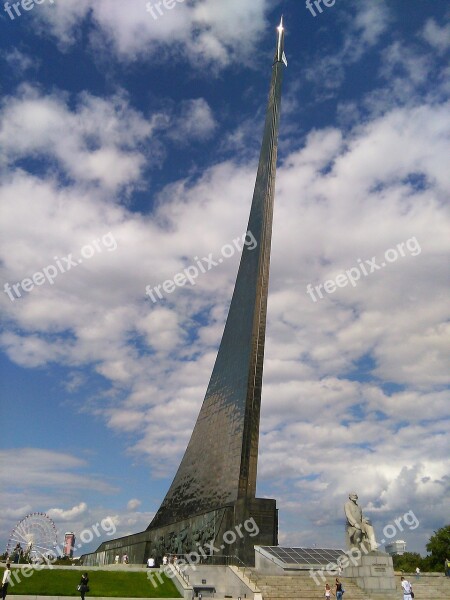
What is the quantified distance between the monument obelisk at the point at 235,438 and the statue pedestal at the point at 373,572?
9.35 feet

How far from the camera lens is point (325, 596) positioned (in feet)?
44.6

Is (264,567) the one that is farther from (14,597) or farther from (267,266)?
(267,266)

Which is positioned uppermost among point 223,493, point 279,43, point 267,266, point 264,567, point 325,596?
point 279,43

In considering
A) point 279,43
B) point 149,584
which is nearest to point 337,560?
point 149,584

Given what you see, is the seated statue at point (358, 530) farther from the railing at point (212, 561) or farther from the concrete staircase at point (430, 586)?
the railing at point (212, 561)

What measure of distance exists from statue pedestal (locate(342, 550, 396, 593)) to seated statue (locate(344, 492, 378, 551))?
11.3 inches

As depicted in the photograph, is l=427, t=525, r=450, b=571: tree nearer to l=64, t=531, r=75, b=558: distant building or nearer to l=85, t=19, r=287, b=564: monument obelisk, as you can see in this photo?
l=85, t=19, r=287, b=564: monument obelisk

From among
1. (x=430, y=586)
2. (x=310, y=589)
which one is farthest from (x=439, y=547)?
(x=310, y=589)

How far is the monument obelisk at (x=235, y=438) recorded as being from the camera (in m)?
17.4

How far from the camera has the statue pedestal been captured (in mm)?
14586

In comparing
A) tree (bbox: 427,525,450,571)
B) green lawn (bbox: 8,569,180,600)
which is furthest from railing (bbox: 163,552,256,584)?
tree (bbox: 427,525,450,571)

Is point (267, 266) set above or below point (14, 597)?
above

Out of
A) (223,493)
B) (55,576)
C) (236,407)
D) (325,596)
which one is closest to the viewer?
(325,596)

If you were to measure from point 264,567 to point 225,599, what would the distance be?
1.79 m
